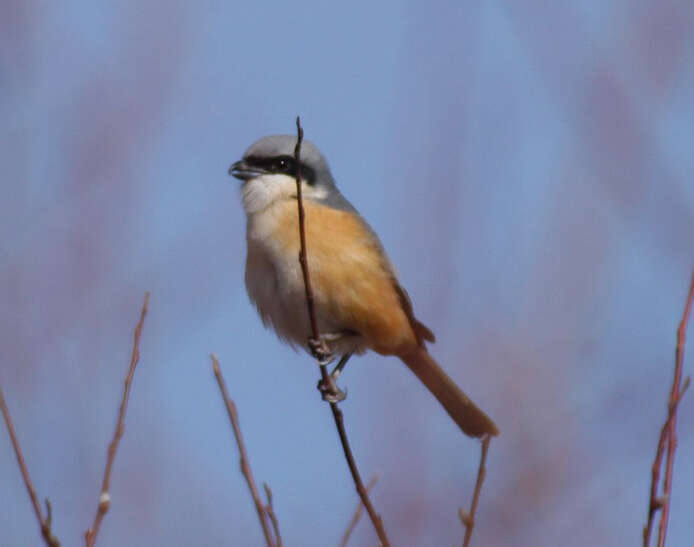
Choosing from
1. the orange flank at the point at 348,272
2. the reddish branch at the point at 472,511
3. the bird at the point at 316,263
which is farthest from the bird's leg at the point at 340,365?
the reddish branch at the point at 472,511

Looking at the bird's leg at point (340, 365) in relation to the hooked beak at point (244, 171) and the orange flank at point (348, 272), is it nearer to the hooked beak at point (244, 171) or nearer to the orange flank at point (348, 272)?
the orange flank at point (348, 272)

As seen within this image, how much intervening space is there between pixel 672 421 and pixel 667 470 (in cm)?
13

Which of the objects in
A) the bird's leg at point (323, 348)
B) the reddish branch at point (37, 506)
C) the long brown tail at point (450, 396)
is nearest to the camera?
the reddish branch at point (37, 506)

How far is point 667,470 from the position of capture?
7.82ft

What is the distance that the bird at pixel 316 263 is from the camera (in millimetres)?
4559

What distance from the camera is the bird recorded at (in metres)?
4.56

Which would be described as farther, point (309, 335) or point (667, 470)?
point (309, 335)

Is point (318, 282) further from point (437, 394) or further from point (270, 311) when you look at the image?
point (437, 394)

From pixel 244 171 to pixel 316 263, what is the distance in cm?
61

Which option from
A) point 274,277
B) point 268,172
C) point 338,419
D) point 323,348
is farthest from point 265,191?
point 338,419

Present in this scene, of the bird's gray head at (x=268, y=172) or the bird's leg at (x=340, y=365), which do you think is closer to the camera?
the bird's gray head at (x=268, y=172)

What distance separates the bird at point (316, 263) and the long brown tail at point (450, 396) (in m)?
0.28

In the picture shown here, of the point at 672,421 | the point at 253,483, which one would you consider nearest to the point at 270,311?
the point at 253,483

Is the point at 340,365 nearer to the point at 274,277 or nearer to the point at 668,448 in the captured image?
the point at 274,277
